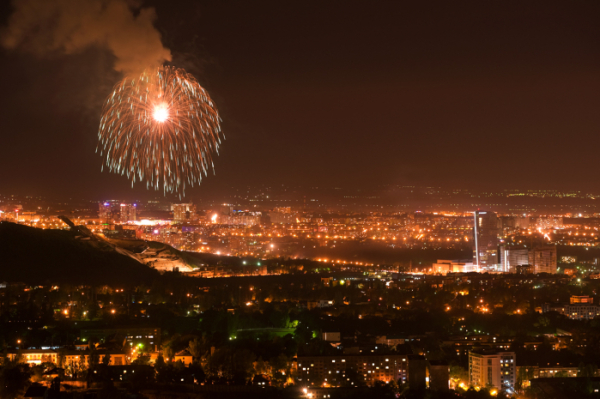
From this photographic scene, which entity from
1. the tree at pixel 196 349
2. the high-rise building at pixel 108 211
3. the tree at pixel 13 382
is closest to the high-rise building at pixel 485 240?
the high-rise building at pixel 108 211

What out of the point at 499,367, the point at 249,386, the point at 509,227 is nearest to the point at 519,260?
the point at 509,227

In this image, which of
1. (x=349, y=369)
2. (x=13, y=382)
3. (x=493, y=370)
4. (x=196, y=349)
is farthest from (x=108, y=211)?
(x=13, y=382)

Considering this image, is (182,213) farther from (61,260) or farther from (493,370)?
(493,370)

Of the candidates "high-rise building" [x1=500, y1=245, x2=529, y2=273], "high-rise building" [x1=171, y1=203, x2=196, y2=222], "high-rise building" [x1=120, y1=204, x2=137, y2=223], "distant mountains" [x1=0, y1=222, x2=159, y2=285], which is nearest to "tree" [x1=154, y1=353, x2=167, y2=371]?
"distant mountains" [x1=0, y1=222, x2=159, y2=285]

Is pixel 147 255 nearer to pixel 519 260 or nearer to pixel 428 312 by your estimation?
pixel 428 312

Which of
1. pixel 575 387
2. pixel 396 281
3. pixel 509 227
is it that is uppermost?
pixel 509 227
